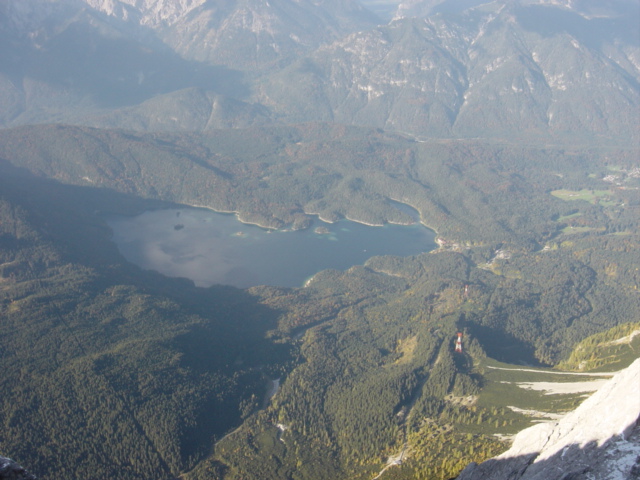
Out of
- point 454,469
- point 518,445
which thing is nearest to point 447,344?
point 454,469

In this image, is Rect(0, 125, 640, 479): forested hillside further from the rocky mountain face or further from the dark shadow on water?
the rocky mountain face

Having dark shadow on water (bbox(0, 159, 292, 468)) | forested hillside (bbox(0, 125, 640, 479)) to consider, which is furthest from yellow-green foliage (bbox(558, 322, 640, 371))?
dark shadow on water (bbox(0, 159, 292, 468))

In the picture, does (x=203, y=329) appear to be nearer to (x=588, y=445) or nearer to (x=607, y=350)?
(x=607, y=350)

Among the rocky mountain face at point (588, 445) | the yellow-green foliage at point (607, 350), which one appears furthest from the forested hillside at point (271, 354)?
the rocky mountain face at point (588, 445)

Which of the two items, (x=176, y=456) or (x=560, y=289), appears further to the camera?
(x=560, y=289)

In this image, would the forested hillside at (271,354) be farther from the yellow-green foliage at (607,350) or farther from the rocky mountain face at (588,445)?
the rocky mountain face at (588,445)

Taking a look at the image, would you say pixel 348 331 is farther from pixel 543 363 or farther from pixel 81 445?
pixel 81 445

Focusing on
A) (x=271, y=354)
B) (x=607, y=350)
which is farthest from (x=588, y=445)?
(x=271, y=354)

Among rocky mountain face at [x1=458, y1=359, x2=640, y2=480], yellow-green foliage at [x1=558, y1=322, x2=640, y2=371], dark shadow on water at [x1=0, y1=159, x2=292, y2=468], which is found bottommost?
dark shadow on water at [x1=0, y1=159, x2=292, y2=468]
